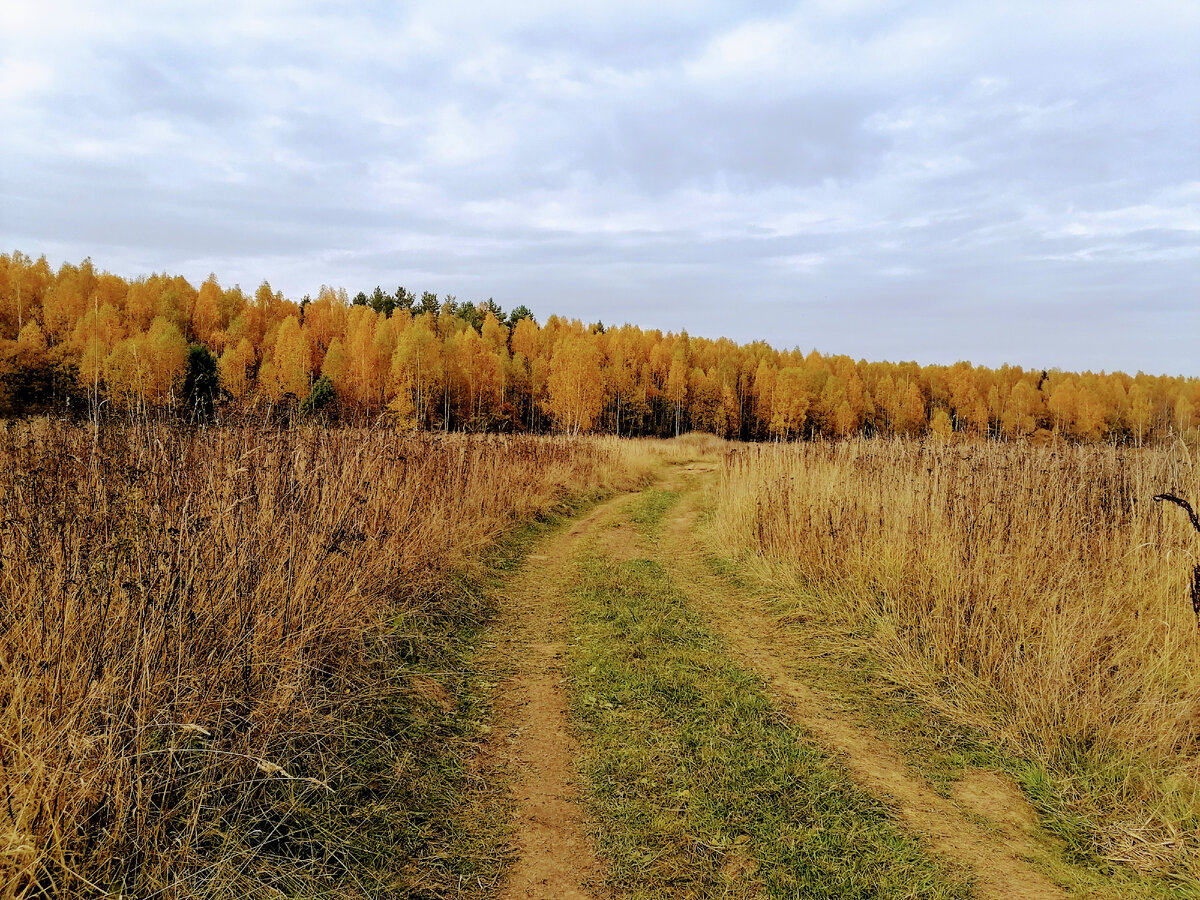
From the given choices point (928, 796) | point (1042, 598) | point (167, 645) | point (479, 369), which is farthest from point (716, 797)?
point (479, 369)

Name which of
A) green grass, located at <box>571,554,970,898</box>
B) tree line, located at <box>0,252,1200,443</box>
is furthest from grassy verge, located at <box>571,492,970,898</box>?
tree line, located at <box>0,252,1200,443</box>

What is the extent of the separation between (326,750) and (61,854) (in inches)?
55.5

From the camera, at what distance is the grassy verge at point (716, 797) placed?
8.82 feet

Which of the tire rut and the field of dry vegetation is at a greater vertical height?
the field of dry vegetation

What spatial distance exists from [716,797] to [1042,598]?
3341 mm

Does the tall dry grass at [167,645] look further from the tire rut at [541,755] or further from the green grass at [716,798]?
the green grass at [716,798]

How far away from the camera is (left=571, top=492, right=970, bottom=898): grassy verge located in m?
2.69

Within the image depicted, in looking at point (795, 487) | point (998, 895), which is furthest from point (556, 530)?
point (998, 895)

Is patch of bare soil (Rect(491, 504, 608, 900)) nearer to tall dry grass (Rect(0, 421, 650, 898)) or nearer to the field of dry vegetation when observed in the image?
the field of dry vegetation

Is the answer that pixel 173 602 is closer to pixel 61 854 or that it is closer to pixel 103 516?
pixel 103 516

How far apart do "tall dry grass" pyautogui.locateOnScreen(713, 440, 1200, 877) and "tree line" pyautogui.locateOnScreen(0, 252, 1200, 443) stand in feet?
79.8

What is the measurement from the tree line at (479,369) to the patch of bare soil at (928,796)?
1043 inches

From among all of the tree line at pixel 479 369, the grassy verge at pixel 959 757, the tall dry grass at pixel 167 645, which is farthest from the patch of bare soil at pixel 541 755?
the tree line at pixel 479 369

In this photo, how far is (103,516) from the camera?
3324 millimetres
